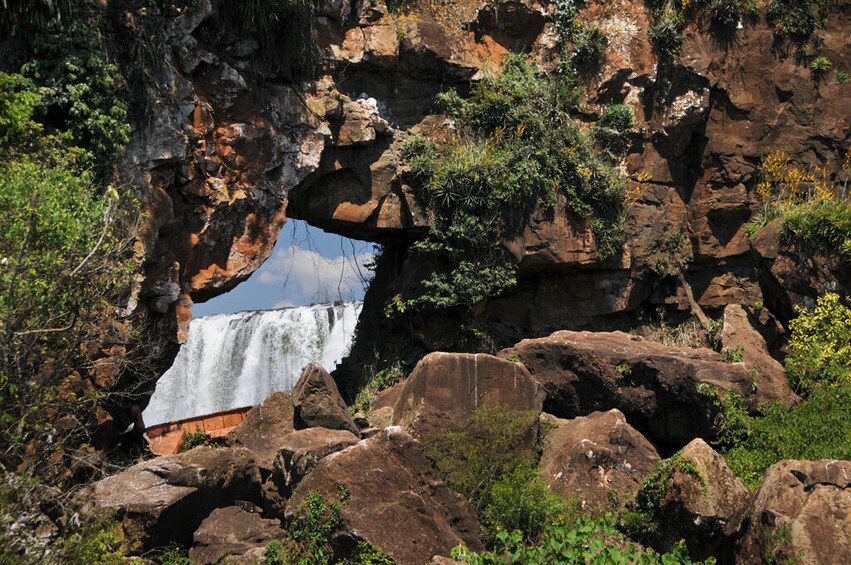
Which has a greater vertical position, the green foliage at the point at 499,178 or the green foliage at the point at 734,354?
the green foliage at the point at 499,178

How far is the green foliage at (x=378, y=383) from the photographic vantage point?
53.7 feet

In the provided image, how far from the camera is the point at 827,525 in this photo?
8.55 metres

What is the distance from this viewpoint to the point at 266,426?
531 inches

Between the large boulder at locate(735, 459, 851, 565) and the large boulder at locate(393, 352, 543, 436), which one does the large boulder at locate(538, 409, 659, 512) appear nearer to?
the large boulder at locate(393, 352, 543, 436)

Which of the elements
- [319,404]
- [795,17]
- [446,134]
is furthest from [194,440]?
[795,17]

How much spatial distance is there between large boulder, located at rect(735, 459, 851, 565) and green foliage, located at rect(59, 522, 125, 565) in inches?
250

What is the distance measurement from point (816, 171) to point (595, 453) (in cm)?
959

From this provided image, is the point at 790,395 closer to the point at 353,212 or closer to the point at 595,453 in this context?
the point at 595,453

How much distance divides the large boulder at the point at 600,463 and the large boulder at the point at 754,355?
2528 mm

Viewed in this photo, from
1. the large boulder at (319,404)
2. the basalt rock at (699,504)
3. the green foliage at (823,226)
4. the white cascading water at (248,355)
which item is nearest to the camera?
the basalt rock at (699,504)

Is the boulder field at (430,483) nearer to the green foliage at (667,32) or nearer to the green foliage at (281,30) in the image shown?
the green foliage at (281,30)

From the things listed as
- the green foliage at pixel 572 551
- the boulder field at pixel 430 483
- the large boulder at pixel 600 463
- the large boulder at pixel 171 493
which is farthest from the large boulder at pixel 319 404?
the green foliage at pixel 572 551

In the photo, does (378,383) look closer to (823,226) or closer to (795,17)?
(823,226)

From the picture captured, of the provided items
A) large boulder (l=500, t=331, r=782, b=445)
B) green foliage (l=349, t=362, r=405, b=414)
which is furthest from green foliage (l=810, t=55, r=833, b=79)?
green foliage (l=349, t=362, r=405, b=414)
